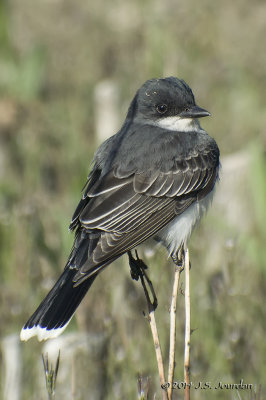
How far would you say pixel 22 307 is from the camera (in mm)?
5008

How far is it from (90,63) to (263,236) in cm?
425

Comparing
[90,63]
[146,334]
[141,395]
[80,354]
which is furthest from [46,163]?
[141,395]

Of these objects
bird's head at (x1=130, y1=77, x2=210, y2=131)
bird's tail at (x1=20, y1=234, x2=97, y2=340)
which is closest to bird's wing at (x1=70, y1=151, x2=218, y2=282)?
bird's tail at (x1=20, y1=234, x2=97, y2=340)

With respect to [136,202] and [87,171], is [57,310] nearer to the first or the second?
[136,202]

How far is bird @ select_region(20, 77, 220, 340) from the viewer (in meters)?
3.46

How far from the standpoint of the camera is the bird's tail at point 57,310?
3238 millimetres

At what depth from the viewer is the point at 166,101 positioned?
4.07 meters

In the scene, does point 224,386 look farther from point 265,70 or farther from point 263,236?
point 265,70

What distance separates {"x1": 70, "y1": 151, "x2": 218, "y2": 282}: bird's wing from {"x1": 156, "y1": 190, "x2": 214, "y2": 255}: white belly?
30mm

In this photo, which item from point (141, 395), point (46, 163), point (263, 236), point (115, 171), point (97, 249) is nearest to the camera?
point (141, 395)

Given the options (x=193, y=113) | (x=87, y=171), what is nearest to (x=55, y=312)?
(x=193, y=113)

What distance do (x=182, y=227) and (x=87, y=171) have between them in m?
2.16

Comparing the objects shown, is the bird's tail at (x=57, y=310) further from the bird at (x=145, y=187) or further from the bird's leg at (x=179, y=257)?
the bird's leg at (x=179, y=257)

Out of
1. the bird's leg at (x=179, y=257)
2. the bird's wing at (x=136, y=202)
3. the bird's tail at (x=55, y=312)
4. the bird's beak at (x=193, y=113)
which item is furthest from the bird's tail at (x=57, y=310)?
the bird's beak at (x=193, y=113)
